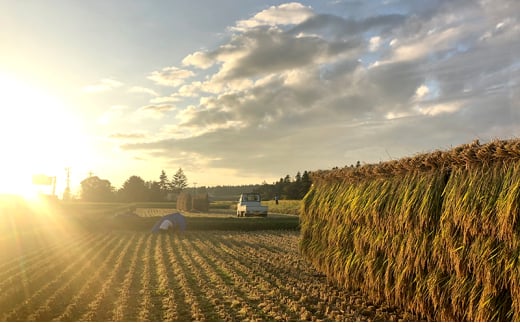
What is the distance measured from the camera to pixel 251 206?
48.9m

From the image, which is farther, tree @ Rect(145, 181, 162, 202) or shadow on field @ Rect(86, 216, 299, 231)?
tree @ Rect(145, 181, 162, 202)

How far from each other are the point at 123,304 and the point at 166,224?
25392mm

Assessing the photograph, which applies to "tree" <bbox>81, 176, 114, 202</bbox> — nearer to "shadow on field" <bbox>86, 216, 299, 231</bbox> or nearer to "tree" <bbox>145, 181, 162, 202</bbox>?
"tree" <bbox>145, 181, 162, 202</bbox>

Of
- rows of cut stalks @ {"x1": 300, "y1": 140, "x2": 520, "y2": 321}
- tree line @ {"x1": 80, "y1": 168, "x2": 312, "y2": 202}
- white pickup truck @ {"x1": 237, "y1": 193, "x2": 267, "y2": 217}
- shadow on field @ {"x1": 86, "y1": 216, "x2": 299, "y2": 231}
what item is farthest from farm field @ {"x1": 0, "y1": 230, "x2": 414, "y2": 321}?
tree line @ {"x1": 80, "y1": 168, "x2": 312, "y2": 202}

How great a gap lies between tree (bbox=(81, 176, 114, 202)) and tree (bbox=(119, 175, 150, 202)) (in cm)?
1128

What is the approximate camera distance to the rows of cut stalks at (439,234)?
6.93 metres

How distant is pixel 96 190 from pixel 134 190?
72.1 ft

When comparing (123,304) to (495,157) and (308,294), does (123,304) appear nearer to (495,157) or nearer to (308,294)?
(308,294)

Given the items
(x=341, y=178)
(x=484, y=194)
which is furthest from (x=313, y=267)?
(x=484, y=194)

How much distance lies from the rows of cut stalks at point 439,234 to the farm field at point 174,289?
0.94 metres

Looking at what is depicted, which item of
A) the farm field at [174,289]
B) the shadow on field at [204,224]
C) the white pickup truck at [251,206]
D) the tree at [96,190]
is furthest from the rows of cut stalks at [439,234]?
the tree at [96,190]

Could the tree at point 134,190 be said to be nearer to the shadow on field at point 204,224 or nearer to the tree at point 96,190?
the tree at point 96,190

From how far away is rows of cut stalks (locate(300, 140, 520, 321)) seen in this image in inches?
273

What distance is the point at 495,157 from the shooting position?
25.3ft
